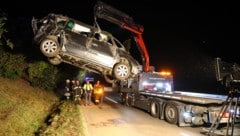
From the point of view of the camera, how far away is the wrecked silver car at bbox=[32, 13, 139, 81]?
13.4 meters

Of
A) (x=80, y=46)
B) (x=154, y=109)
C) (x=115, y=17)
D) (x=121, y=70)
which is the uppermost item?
(x=115, y=17)

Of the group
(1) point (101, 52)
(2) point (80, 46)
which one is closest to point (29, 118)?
(2) point (80, 46)

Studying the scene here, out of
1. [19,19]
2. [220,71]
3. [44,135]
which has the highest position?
[19,19]

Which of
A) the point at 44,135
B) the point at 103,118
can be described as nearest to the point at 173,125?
the point at 103,118

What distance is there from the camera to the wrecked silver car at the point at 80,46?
43.8ft

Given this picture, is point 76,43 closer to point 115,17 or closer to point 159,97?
point 115,17

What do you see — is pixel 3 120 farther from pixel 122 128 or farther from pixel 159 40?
pixel 159 40

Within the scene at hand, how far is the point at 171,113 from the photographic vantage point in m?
14.3

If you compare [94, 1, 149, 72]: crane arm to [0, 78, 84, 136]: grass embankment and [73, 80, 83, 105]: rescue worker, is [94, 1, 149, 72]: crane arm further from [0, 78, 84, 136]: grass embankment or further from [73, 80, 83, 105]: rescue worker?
[73, 80, 83, 105]: rescue worker

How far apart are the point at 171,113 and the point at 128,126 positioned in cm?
229

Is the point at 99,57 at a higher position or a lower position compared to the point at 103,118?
higher

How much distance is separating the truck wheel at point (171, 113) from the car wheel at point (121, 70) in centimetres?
227

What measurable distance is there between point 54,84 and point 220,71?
648 inches

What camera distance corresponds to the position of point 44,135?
32.8ft
